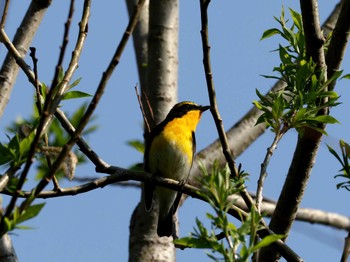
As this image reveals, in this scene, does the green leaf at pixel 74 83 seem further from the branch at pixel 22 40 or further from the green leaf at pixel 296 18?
the branch at pixel 22 40

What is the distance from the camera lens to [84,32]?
108 inches

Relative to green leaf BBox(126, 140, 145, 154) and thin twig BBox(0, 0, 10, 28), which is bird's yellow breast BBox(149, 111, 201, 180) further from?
thin twig BBox(0, 0, 10, 28)

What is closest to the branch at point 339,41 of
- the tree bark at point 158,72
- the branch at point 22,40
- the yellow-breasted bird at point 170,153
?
the branch at point 22,40

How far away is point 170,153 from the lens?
5.80 meters

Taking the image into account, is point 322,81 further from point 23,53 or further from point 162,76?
point 162,76

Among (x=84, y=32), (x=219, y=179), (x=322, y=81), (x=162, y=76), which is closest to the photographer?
(x=219, y=179)

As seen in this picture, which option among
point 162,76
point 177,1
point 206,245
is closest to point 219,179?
point 206,245

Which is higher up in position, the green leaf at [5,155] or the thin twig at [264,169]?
the thin twig at [264,169]

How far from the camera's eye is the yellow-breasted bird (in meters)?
5.78

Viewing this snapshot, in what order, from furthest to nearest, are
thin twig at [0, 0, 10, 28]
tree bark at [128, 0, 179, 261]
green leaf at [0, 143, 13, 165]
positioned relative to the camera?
1. tree bark at [128, 0, 179, 261]
2. thin twig at [0, 0, 10, 28]
3. green leaf at [0, 143, 13, 165]

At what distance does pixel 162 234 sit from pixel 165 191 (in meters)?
0.80

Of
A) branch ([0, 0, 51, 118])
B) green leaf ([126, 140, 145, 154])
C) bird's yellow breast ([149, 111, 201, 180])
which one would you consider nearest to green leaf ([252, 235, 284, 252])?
branch ([0, 0, 51, 118])

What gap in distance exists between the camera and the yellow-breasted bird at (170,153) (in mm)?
5777

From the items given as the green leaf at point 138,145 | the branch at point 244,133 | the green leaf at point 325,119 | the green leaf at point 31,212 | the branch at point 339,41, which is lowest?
the green leaf at point 31,212
